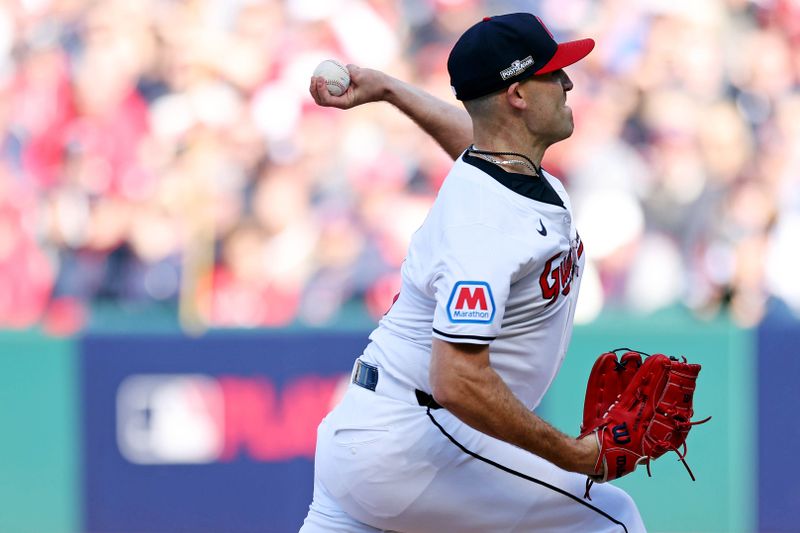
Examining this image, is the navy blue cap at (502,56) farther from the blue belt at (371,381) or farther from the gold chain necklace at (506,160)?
the blue belt at (371,381)

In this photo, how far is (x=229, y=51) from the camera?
8.23 m

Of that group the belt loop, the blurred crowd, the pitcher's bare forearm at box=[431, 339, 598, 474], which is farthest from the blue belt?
the blurred crowd

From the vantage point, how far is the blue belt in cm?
352

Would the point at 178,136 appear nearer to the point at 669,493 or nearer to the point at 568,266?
the point at 669,493

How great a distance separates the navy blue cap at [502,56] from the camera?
3439mm

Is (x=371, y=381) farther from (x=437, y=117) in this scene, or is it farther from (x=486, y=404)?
(x=437, y=117)

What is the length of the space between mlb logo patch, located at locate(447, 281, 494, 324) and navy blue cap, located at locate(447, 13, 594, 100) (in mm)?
617

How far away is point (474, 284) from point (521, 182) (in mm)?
435

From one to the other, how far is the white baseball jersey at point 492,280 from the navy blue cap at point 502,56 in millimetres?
218

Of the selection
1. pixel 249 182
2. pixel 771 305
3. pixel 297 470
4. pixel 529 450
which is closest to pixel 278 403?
pixel 297 470

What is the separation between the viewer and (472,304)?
10.3 ft

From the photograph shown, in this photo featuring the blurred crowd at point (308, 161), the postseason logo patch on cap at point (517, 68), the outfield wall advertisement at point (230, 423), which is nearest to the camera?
the postseason logo patch on cap at point (517, 68)

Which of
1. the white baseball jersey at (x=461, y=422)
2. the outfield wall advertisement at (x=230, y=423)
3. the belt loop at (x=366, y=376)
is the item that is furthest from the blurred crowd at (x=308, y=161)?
the white baseball jersey at (x=461, y=422)

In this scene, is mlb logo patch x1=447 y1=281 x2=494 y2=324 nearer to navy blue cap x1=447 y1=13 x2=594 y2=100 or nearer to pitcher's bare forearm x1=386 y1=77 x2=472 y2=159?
navy blue cap x1=447 y1=13 x2=594 y2=100
